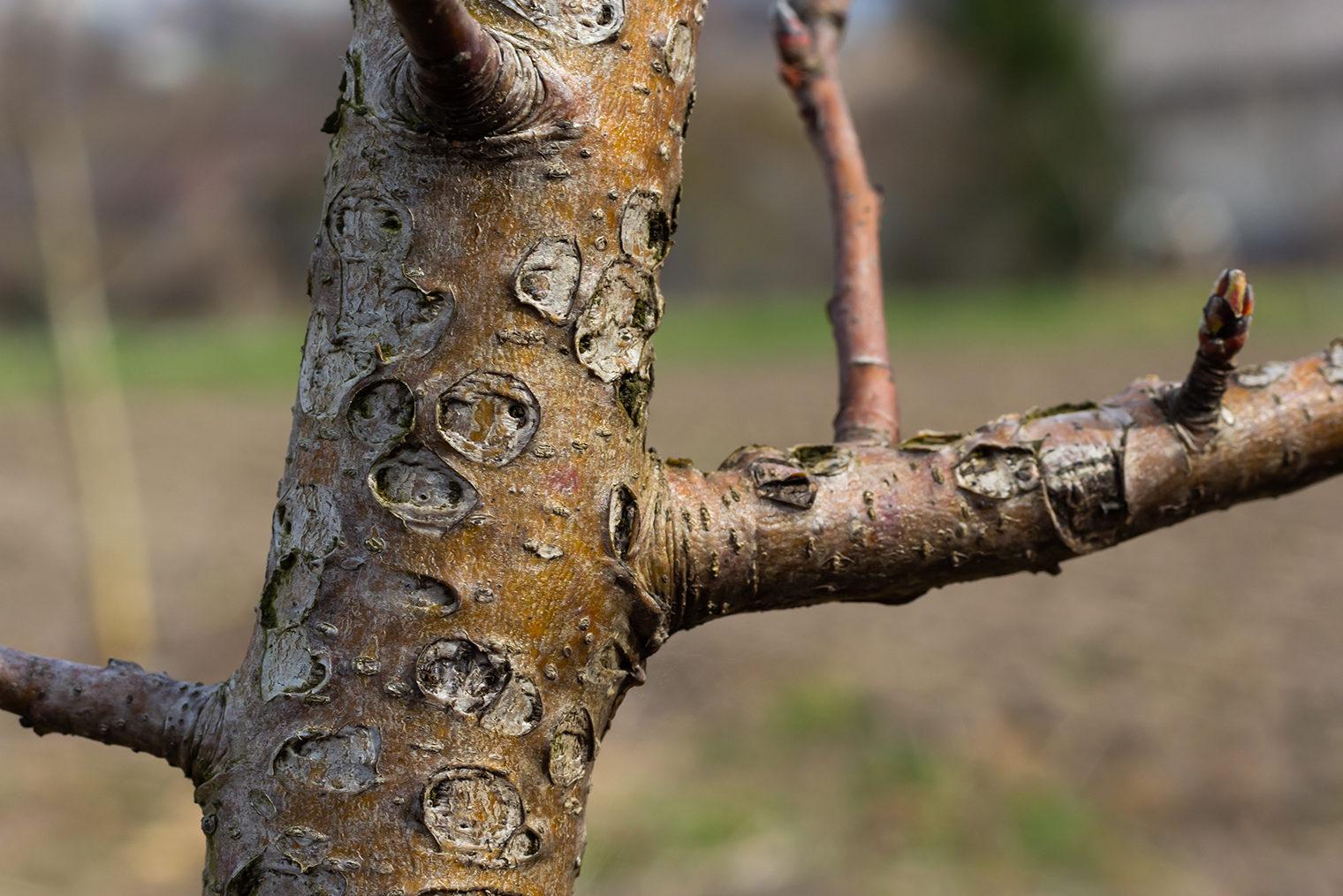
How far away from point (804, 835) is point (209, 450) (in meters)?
8.01

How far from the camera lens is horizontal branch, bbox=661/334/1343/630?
83 cm

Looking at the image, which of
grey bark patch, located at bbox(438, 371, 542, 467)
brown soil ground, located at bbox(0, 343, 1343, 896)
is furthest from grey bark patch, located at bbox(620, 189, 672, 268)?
brown soil ground, located at bbox(0, 343, 1343, 896)

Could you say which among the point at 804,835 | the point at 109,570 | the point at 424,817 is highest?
the point at 109,570

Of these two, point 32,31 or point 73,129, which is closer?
point 32,31

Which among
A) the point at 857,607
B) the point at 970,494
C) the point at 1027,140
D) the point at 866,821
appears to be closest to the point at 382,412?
the point at 970,494

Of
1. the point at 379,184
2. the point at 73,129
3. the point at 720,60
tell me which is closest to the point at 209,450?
the point at 73,129

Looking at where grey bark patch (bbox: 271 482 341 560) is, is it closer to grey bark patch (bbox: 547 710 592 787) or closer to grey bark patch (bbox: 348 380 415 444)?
grey bark patch (bbox: 348 380 415 444)

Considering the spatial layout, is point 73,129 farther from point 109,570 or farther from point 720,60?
point 720,60

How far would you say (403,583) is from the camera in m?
0.70

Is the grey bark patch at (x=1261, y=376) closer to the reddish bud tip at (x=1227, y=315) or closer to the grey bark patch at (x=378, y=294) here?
the reddish bud tip at (x=1227, y=315)

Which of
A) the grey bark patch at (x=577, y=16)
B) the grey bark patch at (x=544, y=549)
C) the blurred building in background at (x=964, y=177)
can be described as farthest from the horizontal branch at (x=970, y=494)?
the blurred building in background at (x=964, y=177)

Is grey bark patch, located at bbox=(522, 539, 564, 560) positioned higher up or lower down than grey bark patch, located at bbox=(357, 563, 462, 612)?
higher up

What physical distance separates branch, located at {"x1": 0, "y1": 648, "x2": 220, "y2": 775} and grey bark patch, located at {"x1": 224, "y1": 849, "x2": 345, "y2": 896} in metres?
0.10

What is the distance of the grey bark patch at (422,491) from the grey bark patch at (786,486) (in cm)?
24
